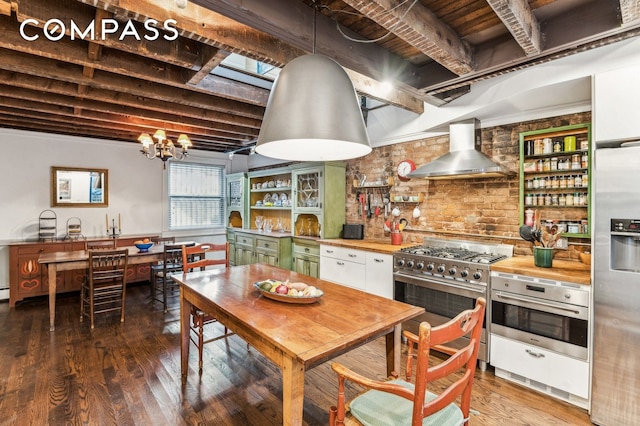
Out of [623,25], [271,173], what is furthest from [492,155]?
[271,173]

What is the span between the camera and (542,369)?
94.9 inches

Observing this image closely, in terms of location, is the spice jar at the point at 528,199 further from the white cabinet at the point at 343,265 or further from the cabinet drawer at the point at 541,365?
the white cabinet at the point at 343,265

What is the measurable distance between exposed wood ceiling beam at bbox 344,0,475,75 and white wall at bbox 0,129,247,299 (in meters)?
5.30

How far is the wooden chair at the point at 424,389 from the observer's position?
113 cm

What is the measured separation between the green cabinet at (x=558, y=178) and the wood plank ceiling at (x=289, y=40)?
2.49 feet

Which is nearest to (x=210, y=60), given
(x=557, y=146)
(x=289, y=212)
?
(x=557, y=146)

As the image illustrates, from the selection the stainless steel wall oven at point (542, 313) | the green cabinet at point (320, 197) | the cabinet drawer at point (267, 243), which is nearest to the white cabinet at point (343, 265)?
the green cabinet at point (320, 197)

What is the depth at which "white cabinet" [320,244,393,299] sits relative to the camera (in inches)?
137

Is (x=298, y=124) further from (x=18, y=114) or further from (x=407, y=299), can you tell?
(x=18, y=114)

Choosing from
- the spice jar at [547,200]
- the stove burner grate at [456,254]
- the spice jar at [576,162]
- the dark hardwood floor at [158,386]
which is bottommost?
the dark hardwood floor at [158,386]

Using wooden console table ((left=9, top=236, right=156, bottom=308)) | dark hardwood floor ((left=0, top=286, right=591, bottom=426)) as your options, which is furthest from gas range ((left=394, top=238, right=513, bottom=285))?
wooden console table ((left=9, top=236, right=156, bottom=308))

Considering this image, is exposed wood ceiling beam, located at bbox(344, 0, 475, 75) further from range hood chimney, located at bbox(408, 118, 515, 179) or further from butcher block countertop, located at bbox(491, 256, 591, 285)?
butcher block countertop, located at bbox(491, 256, 591, 285)

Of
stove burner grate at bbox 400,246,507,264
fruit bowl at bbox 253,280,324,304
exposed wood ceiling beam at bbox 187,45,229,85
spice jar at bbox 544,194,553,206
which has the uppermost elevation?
exposed wood ceiling beam at bbox 187,45,229,85

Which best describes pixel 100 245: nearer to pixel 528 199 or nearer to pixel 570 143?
pixel 528 199
